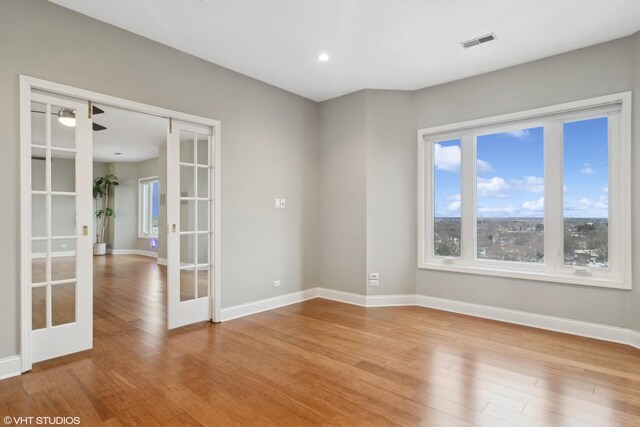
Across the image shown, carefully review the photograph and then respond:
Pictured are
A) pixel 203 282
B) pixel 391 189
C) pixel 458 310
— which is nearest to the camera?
pixel 203 282

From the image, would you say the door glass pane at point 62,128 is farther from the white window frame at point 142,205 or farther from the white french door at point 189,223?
the white window frame at point 142,205

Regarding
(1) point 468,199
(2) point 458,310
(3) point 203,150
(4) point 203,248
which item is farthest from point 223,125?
(2) point 458,310

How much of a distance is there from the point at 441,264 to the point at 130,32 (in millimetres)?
4439

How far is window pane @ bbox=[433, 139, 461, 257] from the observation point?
A: 4.56 metres

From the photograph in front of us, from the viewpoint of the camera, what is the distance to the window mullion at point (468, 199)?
14.4 feet

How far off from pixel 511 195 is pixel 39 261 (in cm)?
487

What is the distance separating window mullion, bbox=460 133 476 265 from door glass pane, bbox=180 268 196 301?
3.37 m

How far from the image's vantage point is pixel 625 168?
3.36m

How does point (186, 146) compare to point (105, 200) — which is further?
point (105, 200)

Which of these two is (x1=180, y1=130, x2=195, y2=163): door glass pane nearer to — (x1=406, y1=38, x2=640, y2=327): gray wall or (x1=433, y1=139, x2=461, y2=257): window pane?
(x1=406, y1=38, x2=640, y2=327): gray wall

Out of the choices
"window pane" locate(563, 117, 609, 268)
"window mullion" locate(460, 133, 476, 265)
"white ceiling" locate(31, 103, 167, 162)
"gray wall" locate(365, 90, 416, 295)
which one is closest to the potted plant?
"white ceiling" locate(31, 103, 167, 162)

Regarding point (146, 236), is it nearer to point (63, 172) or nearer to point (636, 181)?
point (63, 172)

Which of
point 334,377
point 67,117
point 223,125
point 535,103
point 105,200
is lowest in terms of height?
point 334,377

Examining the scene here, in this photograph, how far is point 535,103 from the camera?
3857mm
